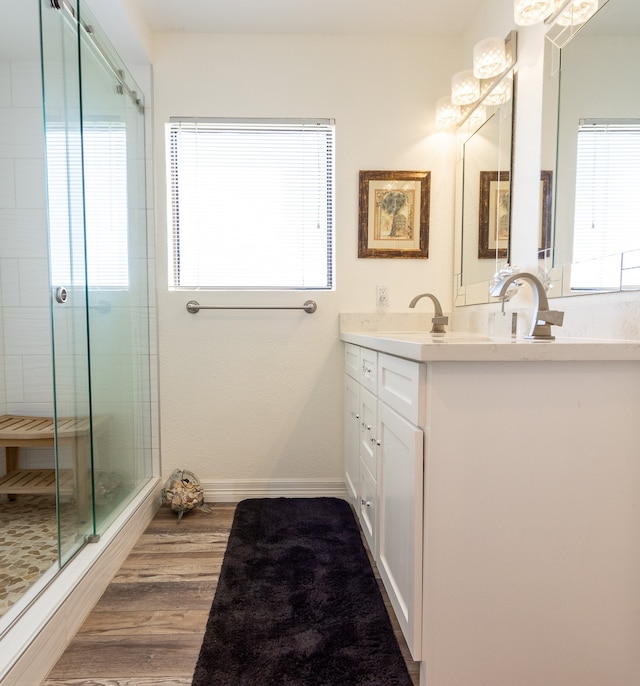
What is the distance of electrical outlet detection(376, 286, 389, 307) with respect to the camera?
2188 millimetres

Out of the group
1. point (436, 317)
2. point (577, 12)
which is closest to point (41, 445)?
point (436, 317)

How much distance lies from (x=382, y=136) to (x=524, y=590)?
1.98 metres

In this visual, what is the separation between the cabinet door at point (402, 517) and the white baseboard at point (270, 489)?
887 mm

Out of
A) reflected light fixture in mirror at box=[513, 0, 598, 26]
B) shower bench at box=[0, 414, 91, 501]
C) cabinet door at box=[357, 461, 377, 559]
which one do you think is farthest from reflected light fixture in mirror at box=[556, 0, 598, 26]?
shower bench at box=[0, 414, 91, 501]

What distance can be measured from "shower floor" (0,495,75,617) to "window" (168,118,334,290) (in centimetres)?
120

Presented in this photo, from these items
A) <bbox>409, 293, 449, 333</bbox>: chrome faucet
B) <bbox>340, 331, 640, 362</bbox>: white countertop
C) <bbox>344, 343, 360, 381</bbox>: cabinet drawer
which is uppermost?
<bbox>409, 293, 449, 333</bbox>: chrome faucet

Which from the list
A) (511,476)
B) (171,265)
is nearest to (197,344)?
(171,265)

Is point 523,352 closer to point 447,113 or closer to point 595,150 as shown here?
point 595,150

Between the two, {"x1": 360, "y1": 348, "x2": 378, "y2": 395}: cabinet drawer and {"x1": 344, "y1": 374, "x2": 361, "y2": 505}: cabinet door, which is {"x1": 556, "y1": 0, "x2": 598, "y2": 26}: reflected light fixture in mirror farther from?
{"x1": 344, "y1": 374, "x2": 361, "y2": 505}: cabinet door

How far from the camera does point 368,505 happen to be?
1554 mm

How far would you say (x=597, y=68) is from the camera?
3.84 ft

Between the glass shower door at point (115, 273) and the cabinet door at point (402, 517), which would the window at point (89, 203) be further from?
the cabinet door at point (402, 517)

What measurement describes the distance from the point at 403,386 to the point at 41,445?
5.55ft

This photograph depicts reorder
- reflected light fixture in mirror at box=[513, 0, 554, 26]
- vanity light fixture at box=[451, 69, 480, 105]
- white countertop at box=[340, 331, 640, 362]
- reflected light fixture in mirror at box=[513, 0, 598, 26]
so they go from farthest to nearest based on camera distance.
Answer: vanity light fixture at box=[451, 69, 480, 105], reflected light fixture in mirror at box=[513, 0, 554, 26], reflected light fixture in mirror at box=[513, 0, 598, 26], white countertop at box=[340, 331, 640, 362]
